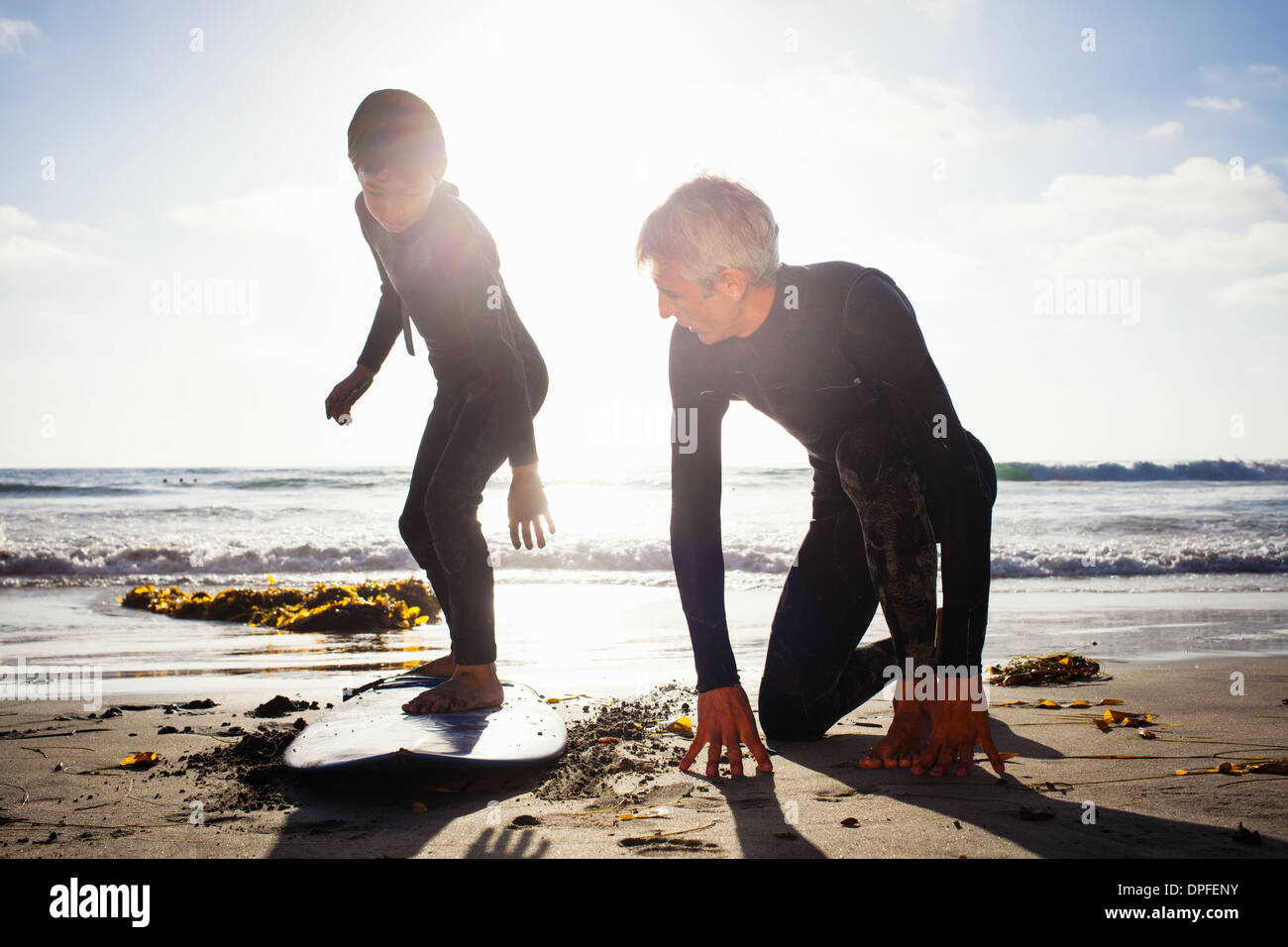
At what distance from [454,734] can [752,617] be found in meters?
4.88

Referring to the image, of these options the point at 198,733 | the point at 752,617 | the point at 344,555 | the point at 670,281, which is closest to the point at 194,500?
the point at 344,555

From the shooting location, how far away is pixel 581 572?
1168 centimetres

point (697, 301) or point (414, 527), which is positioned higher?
point (697, 301)

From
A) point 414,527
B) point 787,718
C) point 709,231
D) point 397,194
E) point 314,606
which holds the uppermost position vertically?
point 397,194

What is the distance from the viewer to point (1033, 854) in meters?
1.70

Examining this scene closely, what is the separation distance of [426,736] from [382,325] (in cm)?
179

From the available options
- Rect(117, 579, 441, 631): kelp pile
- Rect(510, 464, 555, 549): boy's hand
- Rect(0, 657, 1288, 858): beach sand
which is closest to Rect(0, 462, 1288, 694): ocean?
Rect(117, 579, 441, 631): kelp pile

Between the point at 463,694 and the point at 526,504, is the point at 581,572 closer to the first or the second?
the point at 526,504

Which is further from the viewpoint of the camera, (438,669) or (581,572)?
(581,572)

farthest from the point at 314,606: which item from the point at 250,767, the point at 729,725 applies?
the point at 729,725

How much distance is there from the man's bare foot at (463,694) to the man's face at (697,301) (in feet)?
4.70

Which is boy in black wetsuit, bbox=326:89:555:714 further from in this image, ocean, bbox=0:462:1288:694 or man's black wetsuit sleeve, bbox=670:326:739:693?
ocean, bbox=0:462:1288:694

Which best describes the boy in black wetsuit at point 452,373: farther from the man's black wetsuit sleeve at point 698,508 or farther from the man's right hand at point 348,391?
the man's black wetsuit sleeve at point 698,508
